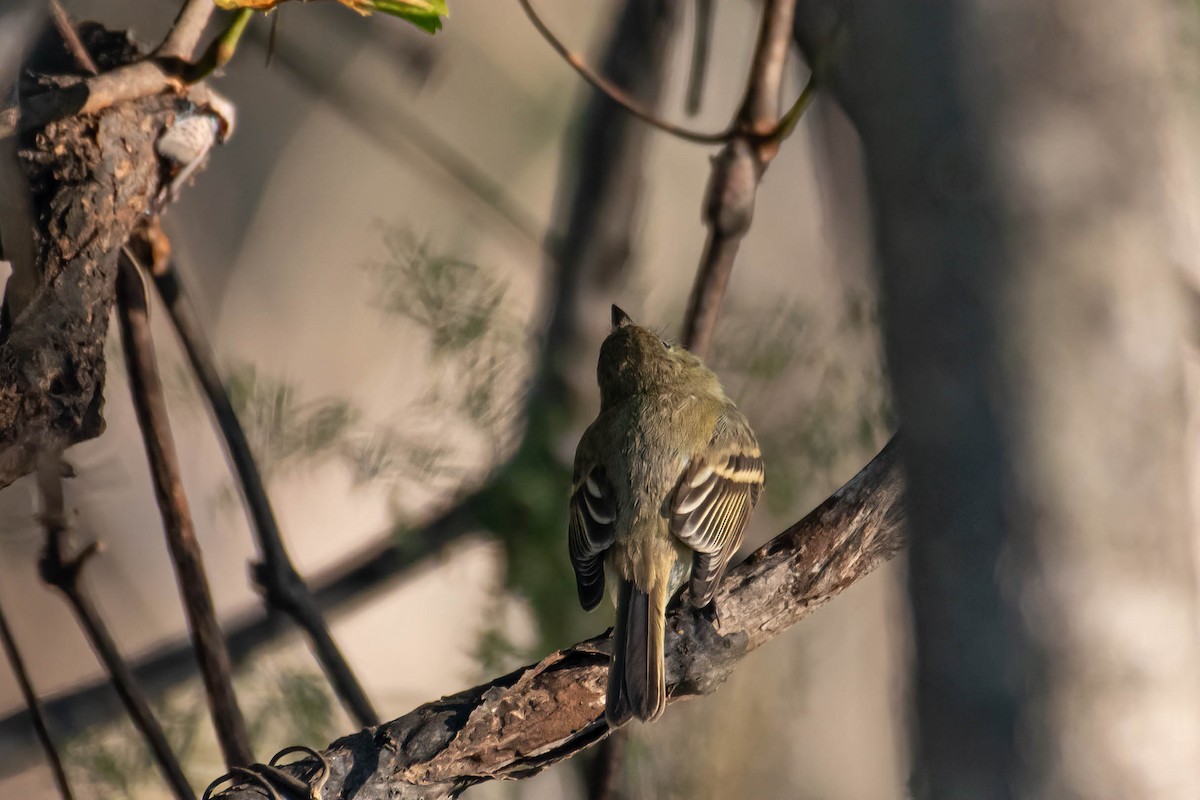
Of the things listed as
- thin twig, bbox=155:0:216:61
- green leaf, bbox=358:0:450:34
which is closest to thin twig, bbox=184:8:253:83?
thin twig, bbox=155:0:216:61

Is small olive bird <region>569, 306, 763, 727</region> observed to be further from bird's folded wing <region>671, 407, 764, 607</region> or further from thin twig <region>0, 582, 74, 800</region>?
thin twig <region>0, 582, 74, 800</region>

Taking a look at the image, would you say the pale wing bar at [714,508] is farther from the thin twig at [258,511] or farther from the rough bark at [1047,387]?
the rough bark at [1047,387]

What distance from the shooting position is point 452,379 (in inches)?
76.2

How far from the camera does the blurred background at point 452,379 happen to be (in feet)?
6.10

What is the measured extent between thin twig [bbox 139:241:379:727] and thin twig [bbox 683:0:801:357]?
79cm

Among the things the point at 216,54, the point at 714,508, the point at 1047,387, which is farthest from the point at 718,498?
the point at 1047,387

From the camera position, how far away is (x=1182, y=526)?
30 cm

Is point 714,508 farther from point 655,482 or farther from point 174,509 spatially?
point 174,509

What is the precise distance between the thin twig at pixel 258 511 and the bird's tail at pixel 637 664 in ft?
1.90

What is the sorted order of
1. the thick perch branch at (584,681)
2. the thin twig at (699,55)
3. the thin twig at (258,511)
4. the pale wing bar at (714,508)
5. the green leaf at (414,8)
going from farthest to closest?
1. the thin twig at (699,55)
2. the thin twig at (258,511)
3. the pale wing bar at (714,508)
4. the green leaf at (414,8)
5. the thick perch branch at (584,681)

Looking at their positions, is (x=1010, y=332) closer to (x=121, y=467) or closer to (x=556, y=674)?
(x=556, y=674)

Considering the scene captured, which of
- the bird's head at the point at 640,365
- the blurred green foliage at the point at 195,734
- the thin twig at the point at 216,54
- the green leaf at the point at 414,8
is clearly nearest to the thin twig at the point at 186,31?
the thin twig at the point at 216,54

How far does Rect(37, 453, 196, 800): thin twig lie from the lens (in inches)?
57.5

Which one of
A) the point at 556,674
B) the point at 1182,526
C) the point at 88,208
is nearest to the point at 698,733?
the point at 556,674
